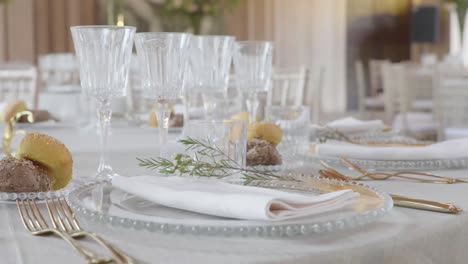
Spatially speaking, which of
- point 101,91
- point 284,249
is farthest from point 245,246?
point 101,91

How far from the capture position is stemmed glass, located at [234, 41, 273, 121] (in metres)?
1.49

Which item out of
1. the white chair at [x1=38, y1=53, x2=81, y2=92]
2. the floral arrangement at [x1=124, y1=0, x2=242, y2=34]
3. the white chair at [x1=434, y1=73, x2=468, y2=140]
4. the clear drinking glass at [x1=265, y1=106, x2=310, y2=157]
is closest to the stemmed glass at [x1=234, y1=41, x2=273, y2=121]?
the clear drinking glass at [x1=265, y1=106, x2=310, y2=157]

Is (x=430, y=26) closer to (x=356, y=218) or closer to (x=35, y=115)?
(x=35, y=115)

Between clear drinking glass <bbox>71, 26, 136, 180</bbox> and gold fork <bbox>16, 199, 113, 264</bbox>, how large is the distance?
0.22 m

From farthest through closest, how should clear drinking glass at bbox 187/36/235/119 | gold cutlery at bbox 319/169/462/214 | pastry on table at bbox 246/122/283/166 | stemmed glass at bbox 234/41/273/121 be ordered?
stemmed glass at bbox 234/41/273/121 → clear drinking glass at bbox 187/36/235/119 → pastry on table at bbox 246/122/283/166 → gold cutlery at bbox 319/169/462/214

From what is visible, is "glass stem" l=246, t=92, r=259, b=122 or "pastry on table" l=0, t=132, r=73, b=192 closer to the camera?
"pastry on table" l=0, t=132, r=73, b=192

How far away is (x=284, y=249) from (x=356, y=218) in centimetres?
10

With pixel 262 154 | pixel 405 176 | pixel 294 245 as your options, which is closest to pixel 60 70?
pixel 262 154

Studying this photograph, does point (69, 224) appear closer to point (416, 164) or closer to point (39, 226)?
point (39, 226)

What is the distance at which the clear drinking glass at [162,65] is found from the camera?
43.1 inches

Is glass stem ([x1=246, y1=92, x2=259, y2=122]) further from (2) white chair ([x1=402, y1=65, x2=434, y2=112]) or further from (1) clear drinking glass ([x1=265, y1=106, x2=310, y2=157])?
(2) white chair ([x1=402, y1=65, x2=434, y2=112])

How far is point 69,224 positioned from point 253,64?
794 mm

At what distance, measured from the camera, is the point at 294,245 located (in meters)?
0.69

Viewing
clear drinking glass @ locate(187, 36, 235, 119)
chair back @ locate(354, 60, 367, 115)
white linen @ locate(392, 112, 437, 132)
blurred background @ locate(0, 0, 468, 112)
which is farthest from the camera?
blurred background @ locate(0, 0, 468, 112)
